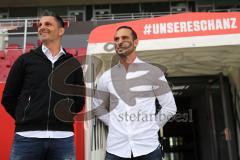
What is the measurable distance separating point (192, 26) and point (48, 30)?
6.69 ft

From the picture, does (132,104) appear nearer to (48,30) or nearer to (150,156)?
(150,156)

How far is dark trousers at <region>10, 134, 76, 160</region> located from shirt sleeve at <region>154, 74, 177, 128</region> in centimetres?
97

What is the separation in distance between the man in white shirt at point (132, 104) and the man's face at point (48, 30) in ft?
2.03

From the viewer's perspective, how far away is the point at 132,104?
3.48 meters

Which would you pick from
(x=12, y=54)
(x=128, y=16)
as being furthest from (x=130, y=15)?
(x=12, y=54)

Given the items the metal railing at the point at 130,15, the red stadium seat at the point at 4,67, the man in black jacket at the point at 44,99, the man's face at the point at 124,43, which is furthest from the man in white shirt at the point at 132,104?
the metal railing at the point at 130,15

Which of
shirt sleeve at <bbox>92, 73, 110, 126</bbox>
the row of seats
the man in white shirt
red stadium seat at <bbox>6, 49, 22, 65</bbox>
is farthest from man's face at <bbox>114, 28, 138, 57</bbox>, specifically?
red stadium seat at <bbox>6, 49, 22, 65</bbox>

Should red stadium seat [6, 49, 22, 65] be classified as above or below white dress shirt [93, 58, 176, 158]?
above

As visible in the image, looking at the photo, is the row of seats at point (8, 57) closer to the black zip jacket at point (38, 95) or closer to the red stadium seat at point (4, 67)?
the red stadium seat at point (4, 67)

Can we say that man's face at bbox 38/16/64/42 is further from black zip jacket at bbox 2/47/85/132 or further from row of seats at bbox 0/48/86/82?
row of seats at bbox 0/48/86/82

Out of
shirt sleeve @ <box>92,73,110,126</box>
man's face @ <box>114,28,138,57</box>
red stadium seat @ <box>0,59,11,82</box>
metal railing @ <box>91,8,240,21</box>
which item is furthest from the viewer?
metal railing @ <box>91,8,240,21</box>

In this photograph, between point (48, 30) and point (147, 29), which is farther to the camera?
point (147, 29)

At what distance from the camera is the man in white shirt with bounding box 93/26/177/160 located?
10.9ft

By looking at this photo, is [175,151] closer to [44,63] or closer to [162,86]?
[162,86]
